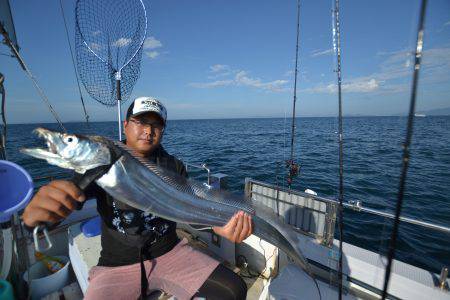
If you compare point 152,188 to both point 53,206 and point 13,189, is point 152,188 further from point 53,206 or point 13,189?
point 13,189

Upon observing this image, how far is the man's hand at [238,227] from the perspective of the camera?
2.58m

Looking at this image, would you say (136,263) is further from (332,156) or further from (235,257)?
(332,156)

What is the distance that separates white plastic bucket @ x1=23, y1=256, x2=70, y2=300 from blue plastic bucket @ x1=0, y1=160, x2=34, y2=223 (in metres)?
1.52

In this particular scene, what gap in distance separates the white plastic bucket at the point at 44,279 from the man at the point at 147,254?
64.3 inches

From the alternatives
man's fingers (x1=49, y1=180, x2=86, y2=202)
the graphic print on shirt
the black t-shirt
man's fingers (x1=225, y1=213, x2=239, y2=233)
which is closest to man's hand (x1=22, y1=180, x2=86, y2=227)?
man's fingers (x1=49, y1=180, x2=86, y2=202)

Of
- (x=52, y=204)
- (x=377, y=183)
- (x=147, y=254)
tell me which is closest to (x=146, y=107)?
(x=52, y=204)

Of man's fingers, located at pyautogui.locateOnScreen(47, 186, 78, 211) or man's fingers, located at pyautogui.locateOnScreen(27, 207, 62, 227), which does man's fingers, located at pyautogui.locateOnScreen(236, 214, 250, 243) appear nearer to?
man's fingers, located at pyautogui.locateOnScreen(47, 186, 78, 211)

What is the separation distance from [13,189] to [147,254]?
165cm

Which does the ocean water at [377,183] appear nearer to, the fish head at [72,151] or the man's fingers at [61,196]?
the fish head at [72,151]

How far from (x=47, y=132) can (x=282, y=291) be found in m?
3.21

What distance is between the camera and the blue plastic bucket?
8.28 ft

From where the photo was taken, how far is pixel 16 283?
11.2 feet

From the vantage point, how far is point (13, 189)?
2596 mm

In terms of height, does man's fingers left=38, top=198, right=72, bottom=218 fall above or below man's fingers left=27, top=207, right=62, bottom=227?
above
